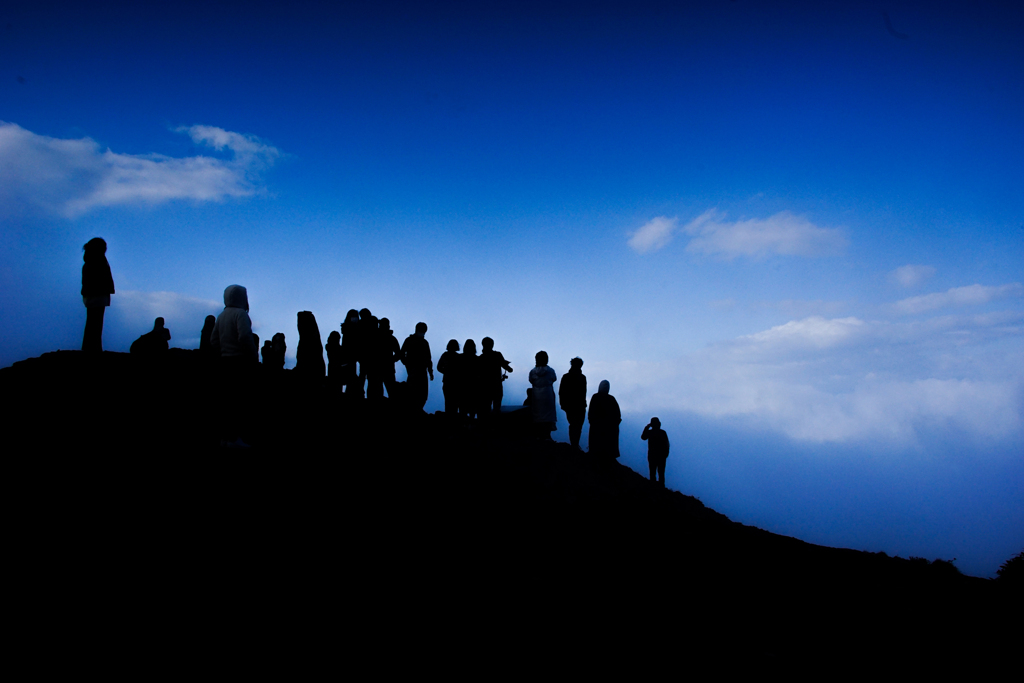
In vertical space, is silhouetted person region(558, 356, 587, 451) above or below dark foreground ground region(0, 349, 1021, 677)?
above

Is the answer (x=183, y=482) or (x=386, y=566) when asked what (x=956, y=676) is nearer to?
(x=386, y=566)

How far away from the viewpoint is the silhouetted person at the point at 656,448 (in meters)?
15.0

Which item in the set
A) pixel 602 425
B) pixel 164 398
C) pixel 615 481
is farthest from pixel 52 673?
pixel 615 481

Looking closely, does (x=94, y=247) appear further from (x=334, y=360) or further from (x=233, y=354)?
(x=334, y=360)

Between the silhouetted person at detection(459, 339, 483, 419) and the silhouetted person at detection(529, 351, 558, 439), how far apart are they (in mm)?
1409

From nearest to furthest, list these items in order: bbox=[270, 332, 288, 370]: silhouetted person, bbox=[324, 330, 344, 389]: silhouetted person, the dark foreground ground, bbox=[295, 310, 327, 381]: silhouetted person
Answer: the dark foreground ground, bbox=[295, 310, 327, 381]: silhouetted person, bbox=[324, 330, 344, 389]: silhouetted person, bbox=[270, 332, 288, 370]: silhouetted person

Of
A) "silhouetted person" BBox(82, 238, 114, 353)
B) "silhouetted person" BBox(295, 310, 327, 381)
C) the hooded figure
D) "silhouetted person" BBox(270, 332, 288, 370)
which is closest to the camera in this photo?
the hooded figure

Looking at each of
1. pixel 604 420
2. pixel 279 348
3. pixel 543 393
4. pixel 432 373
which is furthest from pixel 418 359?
pixel 279 348

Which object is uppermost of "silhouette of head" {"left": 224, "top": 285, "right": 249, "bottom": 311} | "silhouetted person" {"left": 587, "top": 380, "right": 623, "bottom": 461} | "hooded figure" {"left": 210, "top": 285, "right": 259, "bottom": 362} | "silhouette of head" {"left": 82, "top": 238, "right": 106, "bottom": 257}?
"silhouette of head" {"left": 82, "top": 238, "right": 106, "bottom": 257}

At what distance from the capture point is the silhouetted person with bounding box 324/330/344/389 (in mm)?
11859

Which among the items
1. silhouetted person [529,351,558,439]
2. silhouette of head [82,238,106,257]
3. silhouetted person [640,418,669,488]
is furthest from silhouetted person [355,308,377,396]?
silhouetted person [640,418,669,488]

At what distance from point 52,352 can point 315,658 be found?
11.5m

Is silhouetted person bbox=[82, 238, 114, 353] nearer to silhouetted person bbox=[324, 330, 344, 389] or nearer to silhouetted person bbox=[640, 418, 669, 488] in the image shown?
silhouetted person bbox=[324, 330, 344, 389]

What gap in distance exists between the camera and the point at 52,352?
1088 centimetres
